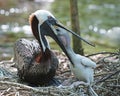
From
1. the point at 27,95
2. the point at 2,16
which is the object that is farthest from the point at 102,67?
the point at 2,16

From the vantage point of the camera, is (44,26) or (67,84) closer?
(44,26)

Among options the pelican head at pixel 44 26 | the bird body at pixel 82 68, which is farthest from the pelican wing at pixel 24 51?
the bird body at pixel 82 68

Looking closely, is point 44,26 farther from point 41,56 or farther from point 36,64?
point 36,64

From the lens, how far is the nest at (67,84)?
6609mm

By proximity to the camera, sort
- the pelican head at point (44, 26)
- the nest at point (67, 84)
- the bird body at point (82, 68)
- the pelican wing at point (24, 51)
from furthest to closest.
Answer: the pelican wing at point (24, 51), the pelican head at point (44, 26), the bird body at point (82, 68), the nest at point (67, 84)

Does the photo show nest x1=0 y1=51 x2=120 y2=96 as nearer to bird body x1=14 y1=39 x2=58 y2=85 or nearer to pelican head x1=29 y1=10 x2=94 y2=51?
bird body x1=14 y1=39 x2=58 y2=85

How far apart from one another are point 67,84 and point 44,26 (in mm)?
773

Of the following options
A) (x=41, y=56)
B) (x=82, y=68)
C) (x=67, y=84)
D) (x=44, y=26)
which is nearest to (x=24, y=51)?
(x=41, y=56)

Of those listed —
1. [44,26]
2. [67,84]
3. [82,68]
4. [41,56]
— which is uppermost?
[44,26]

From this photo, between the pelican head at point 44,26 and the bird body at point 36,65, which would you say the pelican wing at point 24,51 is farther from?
the pelican head at point 44,26

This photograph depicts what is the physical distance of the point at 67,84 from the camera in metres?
7.36

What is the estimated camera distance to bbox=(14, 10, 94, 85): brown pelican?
717 centimetres

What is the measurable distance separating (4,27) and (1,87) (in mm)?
5748

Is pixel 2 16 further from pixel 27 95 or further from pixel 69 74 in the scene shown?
pixel 27 95
